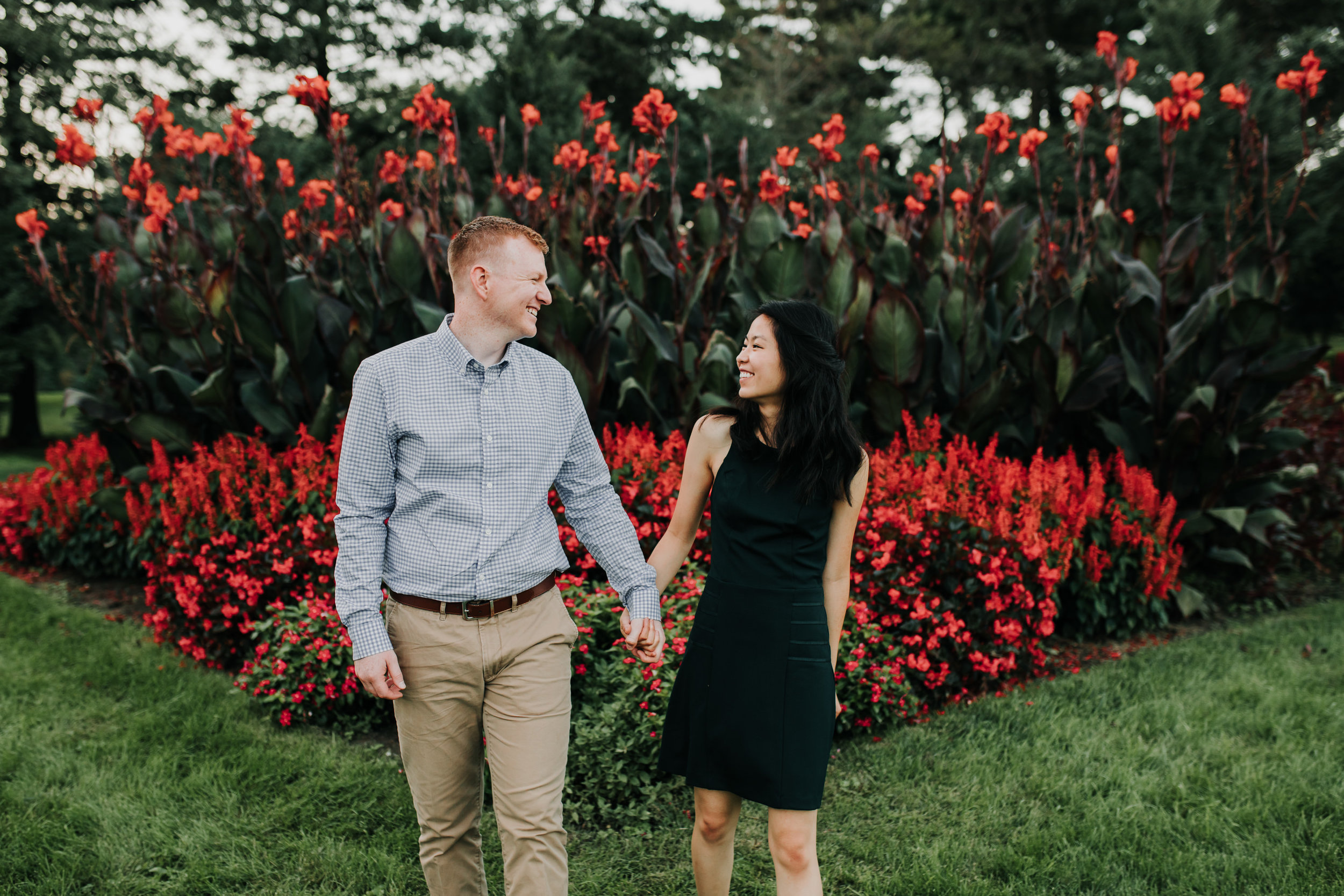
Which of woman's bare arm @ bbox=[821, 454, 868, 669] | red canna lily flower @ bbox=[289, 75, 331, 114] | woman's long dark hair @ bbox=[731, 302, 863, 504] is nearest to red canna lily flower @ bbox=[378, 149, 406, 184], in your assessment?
red canna lily flower @ bbox=[289, 75, 331, 114]

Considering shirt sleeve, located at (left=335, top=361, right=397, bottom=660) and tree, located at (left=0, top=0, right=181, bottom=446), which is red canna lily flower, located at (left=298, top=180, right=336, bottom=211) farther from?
tree, located at (left=0, top=0, right=181, bottom=446)

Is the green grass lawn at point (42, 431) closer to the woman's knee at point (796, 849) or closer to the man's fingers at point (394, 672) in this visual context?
the man's fingers at point (394, 672)

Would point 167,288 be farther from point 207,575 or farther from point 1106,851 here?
point 1106,851

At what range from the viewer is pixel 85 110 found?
4.84 m

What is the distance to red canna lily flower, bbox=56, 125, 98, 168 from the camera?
486 cm

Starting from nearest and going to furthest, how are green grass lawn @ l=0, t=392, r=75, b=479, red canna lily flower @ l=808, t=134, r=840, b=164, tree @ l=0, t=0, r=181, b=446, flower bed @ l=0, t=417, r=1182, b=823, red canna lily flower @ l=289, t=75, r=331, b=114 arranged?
flower bed @ l=0, t=417, r=1182, b=823, red canna lily flower @ l=289, t=75, r=331, b=114, red canna lily flower @ l=808, t=134, r=840, b=164, green grass lawn @ l=0, t=392, r=75, b=479, tree @ l=0, t=0, r=181, b=446

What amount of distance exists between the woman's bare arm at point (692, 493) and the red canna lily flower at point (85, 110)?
14.0 ft

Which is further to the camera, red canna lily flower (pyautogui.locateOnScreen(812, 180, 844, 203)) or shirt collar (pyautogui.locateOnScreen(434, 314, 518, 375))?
red canna lily flower (pyautogui.locateOnScreen(812, 180, 844, 203))

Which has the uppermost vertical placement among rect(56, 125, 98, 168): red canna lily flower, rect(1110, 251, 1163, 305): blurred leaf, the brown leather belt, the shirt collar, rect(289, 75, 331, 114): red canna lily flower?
rect(289, 75, 331, 114): red canna lily flower

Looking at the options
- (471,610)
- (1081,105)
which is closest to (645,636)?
(471,610)

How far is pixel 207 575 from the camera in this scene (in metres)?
4.25

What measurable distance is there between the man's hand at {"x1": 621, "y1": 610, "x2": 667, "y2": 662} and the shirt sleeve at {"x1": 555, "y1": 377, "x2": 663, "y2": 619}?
1.8 inches

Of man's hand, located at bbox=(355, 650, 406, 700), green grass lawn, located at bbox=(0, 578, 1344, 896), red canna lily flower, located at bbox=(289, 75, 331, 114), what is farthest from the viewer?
red canna lily flower, located at bbox=(289, 75, 331, 114)

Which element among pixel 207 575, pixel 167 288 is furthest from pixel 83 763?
pixel 167 288
